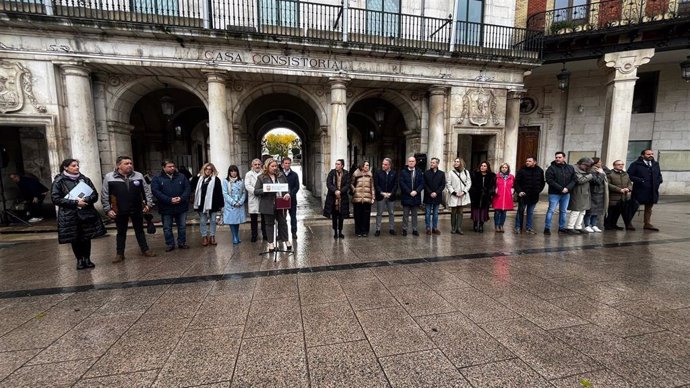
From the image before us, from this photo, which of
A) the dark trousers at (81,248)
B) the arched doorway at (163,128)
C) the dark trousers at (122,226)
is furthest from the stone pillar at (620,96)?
the arched doorway at (163,128)

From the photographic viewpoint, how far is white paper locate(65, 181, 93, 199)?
428cm

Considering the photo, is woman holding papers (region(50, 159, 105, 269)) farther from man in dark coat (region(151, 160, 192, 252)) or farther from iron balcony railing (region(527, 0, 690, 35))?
iron balcony railing (region(527, 0, 690, 35))

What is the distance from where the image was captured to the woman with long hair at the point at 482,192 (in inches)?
267

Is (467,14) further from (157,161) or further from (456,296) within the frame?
(157,161)

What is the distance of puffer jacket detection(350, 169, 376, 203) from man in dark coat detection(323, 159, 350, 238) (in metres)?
0.21

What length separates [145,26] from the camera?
25.3 feet

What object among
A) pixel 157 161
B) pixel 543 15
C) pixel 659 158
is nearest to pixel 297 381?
pixel 157 161

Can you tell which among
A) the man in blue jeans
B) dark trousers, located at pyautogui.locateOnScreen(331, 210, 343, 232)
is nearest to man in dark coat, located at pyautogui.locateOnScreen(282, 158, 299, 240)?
dark trousers, located at pyautogui.locateOnScreen(331, 210, 343, 232)

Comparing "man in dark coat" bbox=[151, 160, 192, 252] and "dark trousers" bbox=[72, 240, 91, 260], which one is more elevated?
"man in dark coat" bbox=[151, 160, 192, 252]

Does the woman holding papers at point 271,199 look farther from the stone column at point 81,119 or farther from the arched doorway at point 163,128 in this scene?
the arched doorway at point 163,128

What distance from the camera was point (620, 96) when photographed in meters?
10.4

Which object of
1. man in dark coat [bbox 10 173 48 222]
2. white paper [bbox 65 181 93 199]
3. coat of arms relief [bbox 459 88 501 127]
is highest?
coat of arms relief [bbox 459 88 501 127]

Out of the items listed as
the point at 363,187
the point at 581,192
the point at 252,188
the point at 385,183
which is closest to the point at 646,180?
the point at 581,192

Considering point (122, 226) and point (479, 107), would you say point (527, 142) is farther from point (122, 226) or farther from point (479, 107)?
point (122, 226)
